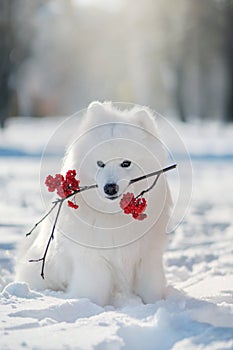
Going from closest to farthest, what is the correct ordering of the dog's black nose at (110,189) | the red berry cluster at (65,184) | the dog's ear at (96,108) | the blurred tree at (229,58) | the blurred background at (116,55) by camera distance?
the dog's black nose at (110,189)
the red berry cluster at (65,184)
the dog's ear at (96,108)
the blurred background at (116,55)
the blurred tree at (229,58)

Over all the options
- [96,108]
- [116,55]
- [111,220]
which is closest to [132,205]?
[111,220]

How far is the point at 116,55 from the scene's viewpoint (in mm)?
43906

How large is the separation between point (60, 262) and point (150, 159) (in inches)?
36.9

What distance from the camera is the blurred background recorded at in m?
Answer: 28.1

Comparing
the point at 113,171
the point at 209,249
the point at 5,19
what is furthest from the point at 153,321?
the point at 5,19

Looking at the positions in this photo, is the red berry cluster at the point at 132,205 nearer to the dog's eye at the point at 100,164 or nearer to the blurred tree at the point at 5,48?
the dog's eye at the point at 100,164

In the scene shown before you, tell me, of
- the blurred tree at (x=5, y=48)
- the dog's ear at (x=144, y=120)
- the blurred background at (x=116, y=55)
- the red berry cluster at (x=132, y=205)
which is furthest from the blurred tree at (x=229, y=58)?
the red berry cluster at (x=132, y=205)

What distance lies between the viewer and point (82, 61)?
1747 inches

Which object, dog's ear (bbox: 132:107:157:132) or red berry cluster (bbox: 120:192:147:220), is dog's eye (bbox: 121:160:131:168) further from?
dog's ear (bbox: 132:107:157:132)

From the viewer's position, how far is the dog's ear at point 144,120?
3.90 meters

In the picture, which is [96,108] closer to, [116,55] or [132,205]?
[132,205]

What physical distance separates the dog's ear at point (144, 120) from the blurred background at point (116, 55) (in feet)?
64.7

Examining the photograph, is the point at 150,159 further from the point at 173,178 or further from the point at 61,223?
the point at 173,178

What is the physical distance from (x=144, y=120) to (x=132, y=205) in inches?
25.2
